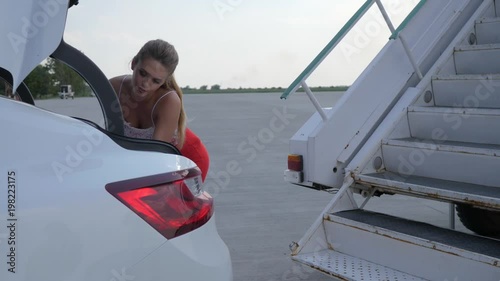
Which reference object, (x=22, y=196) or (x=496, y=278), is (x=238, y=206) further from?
(x=22, y=196)

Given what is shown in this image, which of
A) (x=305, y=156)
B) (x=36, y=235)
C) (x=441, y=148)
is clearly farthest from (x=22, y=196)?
(x=441, y=148)

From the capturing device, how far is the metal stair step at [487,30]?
16.4ft

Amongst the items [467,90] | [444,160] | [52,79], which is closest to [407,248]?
[444,160]

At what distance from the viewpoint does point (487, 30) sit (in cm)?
506

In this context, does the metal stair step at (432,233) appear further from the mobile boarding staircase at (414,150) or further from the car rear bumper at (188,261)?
→ the car rear bumper at (188,261)

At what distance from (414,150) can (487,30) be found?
1522 millimetres

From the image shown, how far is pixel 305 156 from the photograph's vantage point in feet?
14.7

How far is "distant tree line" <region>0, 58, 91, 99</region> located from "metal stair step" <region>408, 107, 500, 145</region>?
281 cm

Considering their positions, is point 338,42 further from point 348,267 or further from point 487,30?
point 348,267

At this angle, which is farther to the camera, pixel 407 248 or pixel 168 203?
pixel 407 248

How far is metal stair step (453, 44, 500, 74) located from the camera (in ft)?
15.7

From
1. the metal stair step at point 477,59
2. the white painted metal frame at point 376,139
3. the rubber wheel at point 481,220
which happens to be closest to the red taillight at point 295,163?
the white painted metal frame at point 376,139

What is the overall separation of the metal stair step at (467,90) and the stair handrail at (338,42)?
0.32 metres

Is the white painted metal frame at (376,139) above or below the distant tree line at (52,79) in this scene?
above
